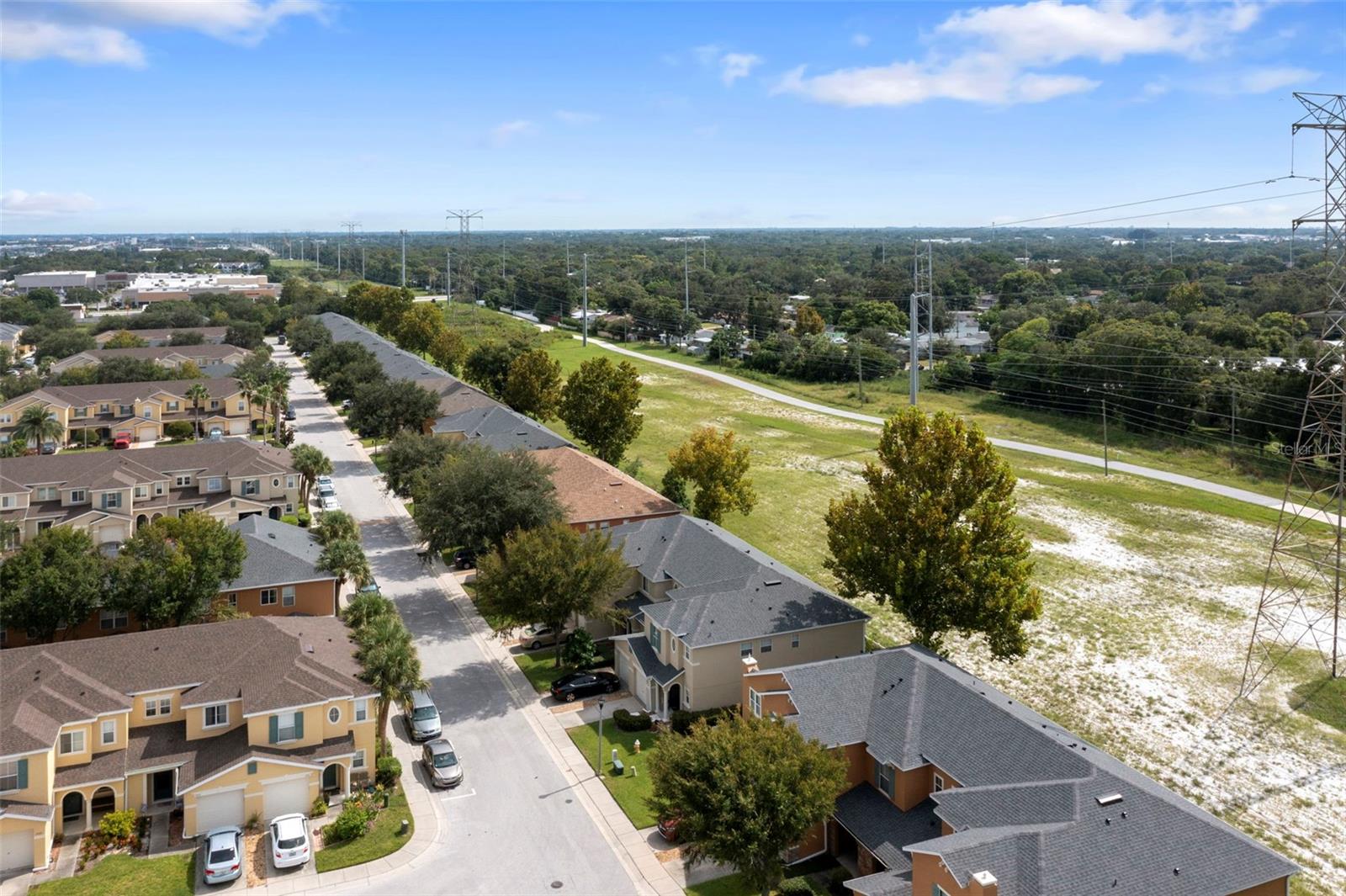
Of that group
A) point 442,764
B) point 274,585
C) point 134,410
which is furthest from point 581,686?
point 134,410

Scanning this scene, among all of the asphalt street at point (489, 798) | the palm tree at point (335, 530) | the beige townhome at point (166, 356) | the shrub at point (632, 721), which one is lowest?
the asphalt street at point (489, 798)

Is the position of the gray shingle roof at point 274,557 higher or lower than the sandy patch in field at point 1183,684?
higher

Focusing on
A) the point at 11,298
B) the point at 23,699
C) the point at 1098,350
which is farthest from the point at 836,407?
the point at 11,298

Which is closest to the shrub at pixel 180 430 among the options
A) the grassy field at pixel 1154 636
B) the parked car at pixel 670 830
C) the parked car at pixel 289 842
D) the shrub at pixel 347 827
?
the grassy field at pixel 1154 636

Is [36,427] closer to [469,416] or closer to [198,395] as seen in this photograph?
[198,395]

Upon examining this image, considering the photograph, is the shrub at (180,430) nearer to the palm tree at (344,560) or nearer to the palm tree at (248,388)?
the palm tree at (248,388)

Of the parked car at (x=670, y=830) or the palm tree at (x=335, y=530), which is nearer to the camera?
the parked car at (x=670, y=830)

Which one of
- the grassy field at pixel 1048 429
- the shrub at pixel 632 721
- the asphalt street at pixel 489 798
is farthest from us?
the grassy field at pixel 1048 429
